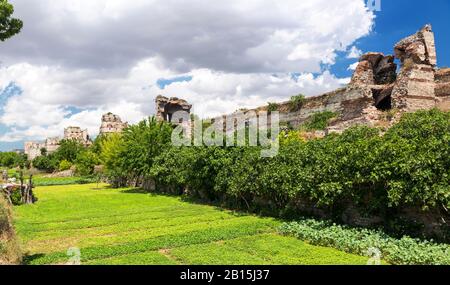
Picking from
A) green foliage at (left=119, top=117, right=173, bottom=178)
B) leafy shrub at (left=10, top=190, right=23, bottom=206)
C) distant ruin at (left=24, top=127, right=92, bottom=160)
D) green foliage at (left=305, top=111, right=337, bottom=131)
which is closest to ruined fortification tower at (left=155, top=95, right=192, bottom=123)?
green foliage at (left=119, top=117, right=173, bottom=178)

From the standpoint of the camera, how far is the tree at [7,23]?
9500mm

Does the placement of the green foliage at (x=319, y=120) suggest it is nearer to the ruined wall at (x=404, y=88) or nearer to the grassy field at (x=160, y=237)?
the ruined wall at (x=404, y=88)

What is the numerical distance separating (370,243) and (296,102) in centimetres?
2712

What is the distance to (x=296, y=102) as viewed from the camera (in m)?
37.3

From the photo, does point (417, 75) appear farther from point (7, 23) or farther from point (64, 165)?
point (64, 165)

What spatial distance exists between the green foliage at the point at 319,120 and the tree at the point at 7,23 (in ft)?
84.6

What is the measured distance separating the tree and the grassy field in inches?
234

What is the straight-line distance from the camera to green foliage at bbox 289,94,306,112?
36938 millimetres

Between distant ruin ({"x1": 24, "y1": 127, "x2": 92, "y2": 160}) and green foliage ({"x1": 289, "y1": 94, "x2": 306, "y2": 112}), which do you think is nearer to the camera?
green foliage ({"x1": 289, "y1": 94, "x2": 306, "y2": 112})

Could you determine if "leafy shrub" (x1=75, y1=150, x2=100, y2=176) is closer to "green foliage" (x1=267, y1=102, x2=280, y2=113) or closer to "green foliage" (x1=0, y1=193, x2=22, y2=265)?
"green foliage" (x1=267, y1=102, x2=280, y2=113)

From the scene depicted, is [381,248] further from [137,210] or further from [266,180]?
[137,210]

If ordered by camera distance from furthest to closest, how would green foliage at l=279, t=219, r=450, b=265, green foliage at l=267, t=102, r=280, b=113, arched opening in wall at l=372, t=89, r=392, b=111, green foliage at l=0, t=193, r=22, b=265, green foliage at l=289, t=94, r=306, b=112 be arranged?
1. green foliage at l=267, t=102, r=280, b=113
2. green foliage at l=289, t=94, r=306, b=112
3. arched opening in wall at l=372, t=89, r=392, b=111
4. green foliage at l=279, t=219, r=450, b=265
5. green foliage at l=0, t=193, r=22, b=265
